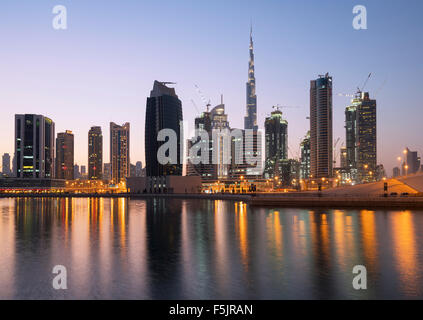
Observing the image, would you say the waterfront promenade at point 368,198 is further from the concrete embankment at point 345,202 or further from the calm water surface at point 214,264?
the calm water surface at point 214,264

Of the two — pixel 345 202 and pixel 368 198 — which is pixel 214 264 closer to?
pixel 345 202

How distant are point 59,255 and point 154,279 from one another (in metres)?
11.9

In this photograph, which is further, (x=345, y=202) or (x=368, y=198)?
(x=345, y=202)

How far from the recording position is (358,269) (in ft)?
73.4

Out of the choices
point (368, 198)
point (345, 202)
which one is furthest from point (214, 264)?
point (368, 198)

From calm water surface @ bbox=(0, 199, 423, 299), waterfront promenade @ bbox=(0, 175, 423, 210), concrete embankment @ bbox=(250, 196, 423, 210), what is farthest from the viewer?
waterfront promenade @ bbox=(0, 175, 423, 210)

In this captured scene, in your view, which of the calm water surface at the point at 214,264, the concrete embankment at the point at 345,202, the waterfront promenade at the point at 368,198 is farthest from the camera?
the waterfront promenade at the point at 368,198

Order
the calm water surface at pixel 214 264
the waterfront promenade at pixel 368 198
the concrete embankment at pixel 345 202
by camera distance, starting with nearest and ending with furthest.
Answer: the calm water surface at pixel 214 264
the concrete embankment at pixel 345 202
the waterfront promenade at pixel 368 198

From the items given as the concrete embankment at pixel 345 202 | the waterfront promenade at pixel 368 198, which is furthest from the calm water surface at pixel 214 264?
the waterfront promenade at pixel 368 198

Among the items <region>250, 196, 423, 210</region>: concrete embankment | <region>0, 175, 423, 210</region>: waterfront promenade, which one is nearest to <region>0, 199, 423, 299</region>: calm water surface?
<region>250, 196, 423, 210</region>: concrete embankment

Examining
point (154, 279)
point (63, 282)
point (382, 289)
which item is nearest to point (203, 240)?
point (154, 279)

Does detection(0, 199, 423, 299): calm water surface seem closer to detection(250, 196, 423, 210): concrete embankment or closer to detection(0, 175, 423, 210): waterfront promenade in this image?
detection(250, 196, 423, 210): concrete embankment

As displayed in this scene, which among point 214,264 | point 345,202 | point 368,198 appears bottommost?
point 345,202
